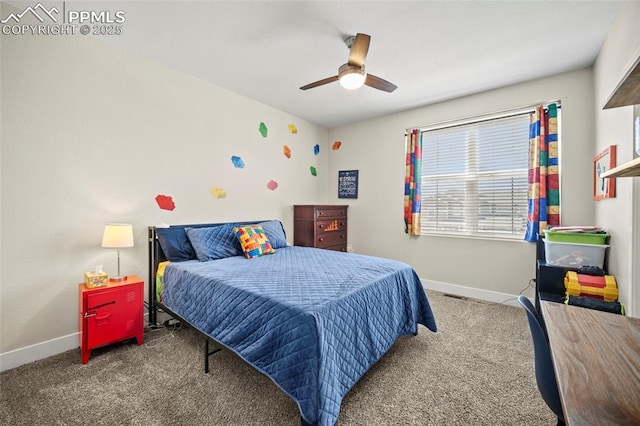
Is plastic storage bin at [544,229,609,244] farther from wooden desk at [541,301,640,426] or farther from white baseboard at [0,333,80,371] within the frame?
white baseboard at [0,333,80,371]

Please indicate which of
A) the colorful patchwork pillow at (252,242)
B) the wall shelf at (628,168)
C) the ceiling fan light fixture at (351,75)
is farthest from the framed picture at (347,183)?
the wall shelf at (628,168)

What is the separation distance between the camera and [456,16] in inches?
81.0

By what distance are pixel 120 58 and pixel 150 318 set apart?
2.48 m

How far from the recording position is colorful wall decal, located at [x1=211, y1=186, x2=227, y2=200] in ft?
10.7

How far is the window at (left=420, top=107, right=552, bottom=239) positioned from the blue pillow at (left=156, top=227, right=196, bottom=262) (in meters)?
3.12

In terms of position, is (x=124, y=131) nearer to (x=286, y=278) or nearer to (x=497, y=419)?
(x=286, y=278)

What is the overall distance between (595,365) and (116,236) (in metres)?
2.86

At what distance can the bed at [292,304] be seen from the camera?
1.38m

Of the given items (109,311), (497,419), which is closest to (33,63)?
(109,311)

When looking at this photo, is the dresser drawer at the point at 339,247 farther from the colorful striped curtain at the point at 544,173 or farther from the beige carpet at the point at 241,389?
the colorful striped curtain at the point at 544,173

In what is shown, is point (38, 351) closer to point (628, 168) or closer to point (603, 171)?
point (628, 168)

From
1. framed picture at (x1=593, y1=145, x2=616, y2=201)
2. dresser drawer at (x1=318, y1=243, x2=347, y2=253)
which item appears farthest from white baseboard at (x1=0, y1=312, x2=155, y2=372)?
framed picture at (x1=593, y1=145, x2=616, y2=201)

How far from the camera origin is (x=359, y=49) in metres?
2.04

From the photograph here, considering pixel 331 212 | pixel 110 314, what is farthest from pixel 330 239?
pixel 110 314
